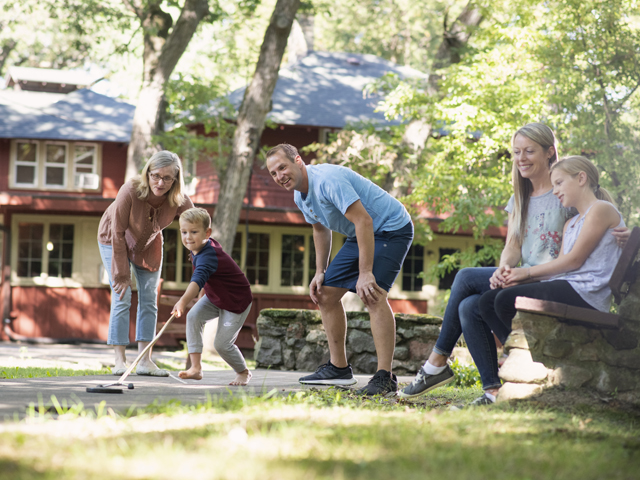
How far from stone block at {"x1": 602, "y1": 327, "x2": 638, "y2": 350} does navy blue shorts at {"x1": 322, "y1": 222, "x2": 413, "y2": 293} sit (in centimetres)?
128

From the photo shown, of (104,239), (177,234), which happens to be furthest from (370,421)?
(177,234)

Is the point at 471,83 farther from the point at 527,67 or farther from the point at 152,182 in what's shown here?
the point at 152,182

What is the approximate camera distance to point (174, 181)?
5.27 m

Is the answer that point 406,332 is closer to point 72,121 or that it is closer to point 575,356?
point 575,356

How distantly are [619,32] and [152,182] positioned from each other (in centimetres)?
620

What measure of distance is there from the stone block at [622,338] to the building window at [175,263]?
14.0 m

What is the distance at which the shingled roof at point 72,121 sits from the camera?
56.7ft

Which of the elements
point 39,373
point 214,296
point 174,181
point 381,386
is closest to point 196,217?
point 214,296

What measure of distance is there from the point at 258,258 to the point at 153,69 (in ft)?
18.7

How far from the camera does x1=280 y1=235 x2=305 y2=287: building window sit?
17.2 metres

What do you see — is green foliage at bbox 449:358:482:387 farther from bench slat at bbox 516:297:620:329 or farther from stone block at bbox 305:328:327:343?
bench slat at bbox 516:297:620:329

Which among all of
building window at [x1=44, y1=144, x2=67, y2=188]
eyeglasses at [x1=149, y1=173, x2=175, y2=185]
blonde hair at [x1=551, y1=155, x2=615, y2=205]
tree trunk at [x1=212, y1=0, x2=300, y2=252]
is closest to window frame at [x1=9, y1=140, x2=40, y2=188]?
building window at [x1=44, y1=144, x2=67, y2=188]

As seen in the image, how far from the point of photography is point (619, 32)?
8.34 meters

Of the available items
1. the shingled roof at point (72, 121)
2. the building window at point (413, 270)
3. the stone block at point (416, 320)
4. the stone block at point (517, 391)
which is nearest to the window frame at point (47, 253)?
the shingled roof at point (72, 121)
